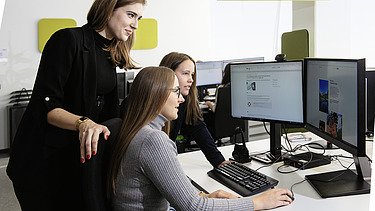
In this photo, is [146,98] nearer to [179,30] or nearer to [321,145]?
[321,145]

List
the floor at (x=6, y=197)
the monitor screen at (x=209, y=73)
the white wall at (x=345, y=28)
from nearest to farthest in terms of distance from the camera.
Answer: the floor at (x=6, y=197), the monitor screen at (x=209, y=73), the white wall at (x=345, y=28)

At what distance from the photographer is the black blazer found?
4.96ft

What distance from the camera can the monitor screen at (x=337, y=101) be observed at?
56.8 inches

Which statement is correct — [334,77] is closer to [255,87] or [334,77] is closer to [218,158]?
[255,87]

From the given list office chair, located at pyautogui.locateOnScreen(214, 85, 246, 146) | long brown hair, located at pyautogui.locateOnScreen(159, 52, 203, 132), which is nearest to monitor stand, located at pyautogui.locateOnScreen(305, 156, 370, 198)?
long brown hair, located at pyautogui.locateOnScreen(159, 52, 203, 132)

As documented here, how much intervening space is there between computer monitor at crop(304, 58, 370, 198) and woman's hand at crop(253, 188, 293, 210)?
0.15 meters

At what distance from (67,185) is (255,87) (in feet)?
3.31

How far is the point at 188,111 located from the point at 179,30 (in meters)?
3.45

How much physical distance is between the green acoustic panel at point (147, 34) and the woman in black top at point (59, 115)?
3.62 meters

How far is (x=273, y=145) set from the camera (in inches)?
81.6

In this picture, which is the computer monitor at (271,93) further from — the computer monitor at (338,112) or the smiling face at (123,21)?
the smiling face at (123,21)

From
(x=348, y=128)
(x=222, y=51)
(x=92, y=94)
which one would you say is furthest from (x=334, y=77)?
(x=222, y=51)

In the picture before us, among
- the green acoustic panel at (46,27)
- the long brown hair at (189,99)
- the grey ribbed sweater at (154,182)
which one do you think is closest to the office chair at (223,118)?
the long brown hair at (189,99)

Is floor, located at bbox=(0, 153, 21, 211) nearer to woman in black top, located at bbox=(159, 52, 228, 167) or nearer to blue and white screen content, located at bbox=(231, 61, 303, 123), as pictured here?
woman in black top, located at bbox=(159, 52, 228, 167)
